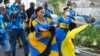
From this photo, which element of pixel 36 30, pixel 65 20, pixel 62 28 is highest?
pixel 36 30

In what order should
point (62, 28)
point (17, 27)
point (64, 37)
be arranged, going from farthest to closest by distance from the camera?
point (17, 27) < point (62, 28) < point (64, 37)

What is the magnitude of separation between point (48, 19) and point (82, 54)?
17.6ft

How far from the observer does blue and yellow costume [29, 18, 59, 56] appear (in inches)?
345

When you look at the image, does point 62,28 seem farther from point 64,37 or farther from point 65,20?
point 64,37

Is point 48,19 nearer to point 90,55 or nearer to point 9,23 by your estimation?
point 9,23

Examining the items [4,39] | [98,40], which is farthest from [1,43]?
[98,40]

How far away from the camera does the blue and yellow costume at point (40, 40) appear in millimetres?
8758

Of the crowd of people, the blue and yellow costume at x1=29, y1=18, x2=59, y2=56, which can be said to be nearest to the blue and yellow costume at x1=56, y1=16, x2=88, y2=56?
the crowd of people

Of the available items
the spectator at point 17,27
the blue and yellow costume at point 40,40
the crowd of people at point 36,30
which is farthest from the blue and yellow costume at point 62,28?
the blue and yellow costume at point 40,40

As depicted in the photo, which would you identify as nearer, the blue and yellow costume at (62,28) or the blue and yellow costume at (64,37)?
the blue and yellow costume at (64,37)

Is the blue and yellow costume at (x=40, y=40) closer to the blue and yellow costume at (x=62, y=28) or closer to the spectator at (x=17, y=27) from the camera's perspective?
the blue and yellow costume at (x=62, y=28)

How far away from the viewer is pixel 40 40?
8805 mm

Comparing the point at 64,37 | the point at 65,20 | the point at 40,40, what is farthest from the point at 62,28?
the point at 40,40

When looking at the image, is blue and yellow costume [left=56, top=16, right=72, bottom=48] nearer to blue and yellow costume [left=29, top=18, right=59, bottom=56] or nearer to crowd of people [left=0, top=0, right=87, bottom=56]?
crowd of people [left=0, top=0, right=87, bottom=56]
